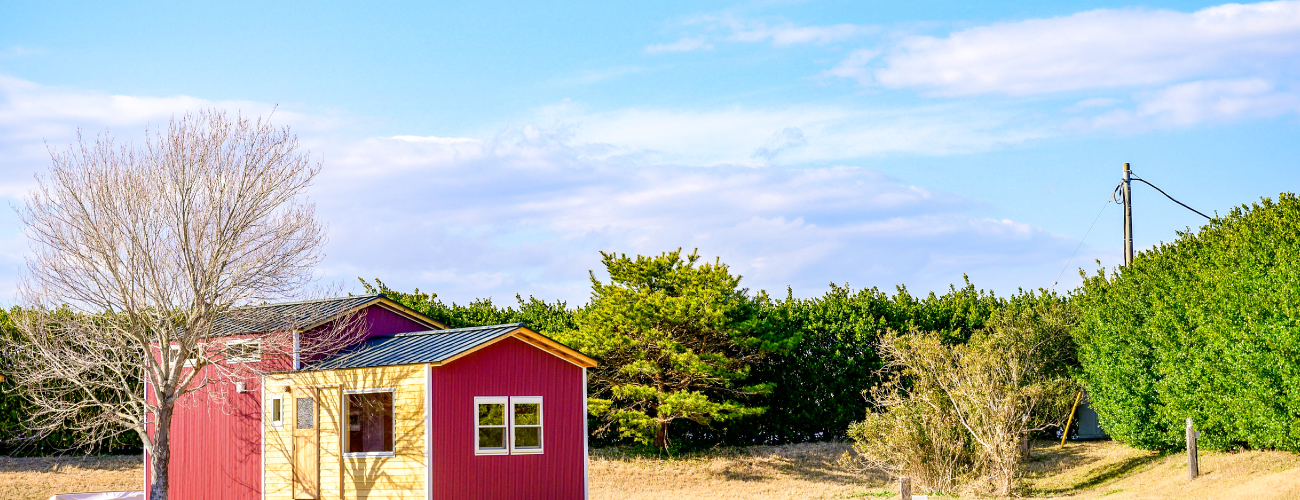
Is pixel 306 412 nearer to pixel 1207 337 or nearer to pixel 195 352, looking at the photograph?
pixel 195 352

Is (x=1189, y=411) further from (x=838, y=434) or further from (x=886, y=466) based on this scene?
(x=838, y=434)

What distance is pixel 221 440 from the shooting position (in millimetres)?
20156

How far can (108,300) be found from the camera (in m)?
18.5

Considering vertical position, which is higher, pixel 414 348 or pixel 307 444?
pixel 414 348

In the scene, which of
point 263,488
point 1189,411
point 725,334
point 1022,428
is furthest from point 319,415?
point 1189,411

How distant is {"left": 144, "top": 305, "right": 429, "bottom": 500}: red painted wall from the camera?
64.5 feet

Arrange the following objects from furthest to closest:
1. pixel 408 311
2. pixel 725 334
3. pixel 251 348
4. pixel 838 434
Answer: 1. pixel 838 434
2. pixel 725 334
3. pixel 408 311
4. pixel 251 348

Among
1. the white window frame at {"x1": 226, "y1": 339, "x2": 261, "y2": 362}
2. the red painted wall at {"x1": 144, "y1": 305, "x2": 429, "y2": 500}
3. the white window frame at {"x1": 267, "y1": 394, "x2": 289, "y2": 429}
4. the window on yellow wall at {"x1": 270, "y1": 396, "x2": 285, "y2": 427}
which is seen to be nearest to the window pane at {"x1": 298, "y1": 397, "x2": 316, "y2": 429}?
the white window frame at {"x1": 267, "y1": 394, "x2": 289, "y2": 429}

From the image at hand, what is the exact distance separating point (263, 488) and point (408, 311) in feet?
13.1

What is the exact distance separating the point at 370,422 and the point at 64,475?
22.4 feet

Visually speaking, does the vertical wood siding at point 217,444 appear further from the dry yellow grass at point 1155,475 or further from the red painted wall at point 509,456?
the dry yellow grass at point 1155,475

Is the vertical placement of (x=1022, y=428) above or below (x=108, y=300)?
below

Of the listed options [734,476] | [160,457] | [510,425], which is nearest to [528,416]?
[510,425]

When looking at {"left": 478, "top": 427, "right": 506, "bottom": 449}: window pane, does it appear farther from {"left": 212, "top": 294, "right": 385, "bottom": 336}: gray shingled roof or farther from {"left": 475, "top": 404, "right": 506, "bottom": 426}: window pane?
{"left": 212, "top": 294, "right": 385, "bottom": 336}: gray shingled roof
